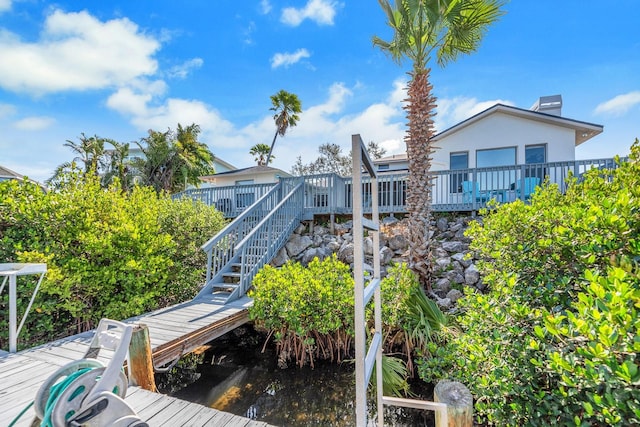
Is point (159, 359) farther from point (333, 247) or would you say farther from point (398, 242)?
point (398, 242)

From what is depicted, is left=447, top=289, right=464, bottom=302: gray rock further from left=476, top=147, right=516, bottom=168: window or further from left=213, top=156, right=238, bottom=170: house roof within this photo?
left=213, top=156, right=238, bottom=170: house roof

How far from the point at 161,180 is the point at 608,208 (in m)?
17.4

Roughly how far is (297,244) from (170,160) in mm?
11443

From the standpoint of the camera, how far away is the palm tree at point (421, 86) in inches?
204

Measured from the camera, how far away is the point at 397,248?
7.29 metres

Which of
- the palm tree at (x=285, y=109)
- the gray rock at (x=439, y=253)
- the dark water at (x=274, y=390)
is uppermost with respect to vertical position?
the palm tree at (x=285, y=109)

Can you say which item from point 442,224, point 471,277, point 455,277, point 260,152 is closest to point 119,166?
point 260,152

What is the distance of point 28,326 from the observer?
4.05 meters

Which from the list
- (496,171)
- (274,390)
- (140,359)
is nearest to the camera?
(140,359)

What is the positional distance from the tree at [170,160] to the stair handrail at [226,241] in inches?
353

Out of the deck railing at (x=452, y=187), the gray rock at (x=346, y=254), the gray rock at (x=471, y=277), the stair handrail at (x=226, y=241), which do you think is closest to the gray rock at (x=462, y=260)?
the gray rock at (x=471, y=277)

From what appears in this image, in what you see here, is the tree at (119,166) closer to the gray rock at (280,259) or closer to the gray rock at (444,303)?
the gray rock at (280,259)

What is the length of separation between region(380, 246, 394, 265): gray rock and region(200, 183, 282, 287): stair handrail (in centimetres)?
355

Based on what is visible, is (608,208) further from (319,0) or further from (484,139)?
(484,139)
